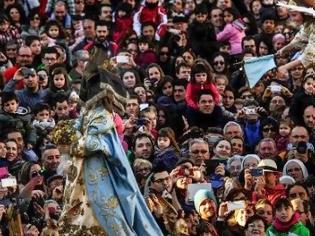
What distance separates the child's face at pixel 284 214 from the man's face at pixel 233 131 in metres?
3.80

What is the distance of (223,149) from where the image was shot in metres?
23.0

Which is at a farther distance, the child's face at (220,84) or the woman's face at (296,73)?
the child's face at (220,84)

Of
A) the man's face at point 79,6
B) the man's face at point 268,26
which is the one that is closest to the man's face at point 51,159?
the man's face at point 268,26

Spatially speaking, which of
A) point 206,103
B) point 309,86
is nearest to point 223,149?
point 206,103

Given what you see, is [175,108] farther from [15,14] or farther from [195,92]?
[15,14]

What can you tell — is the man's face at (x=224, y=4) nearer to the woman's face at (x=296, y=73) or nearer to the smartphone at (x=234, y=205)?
the woman's face at (x=296, y=73)

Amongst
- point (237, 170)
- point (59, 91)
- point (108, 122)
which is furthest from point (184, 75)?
point (108, 122)

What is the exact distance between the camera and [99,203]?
18.8 m

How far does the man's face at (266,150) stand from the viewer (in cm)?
2292

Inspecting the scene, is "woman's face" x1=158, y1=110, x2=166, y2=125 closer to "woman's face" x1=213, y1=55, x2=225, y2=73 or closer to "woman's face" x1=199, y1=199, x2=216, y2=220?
"woman's face" x1=213, y1=55, x2=225, y2=73

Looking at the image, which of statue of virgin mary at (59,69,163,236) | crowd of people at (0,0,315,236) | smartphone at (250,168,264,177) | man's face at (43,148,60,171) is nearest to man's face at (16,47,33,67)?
crowd of people at (0,0,315,236)

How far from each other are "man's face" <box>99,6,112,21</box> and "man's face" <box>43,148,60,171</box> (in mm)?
5998

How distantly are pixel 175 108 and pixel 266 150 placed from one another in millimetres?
2356

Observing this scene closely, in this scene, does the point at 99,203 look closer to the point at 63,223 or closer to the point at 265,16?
the point at 63,223
